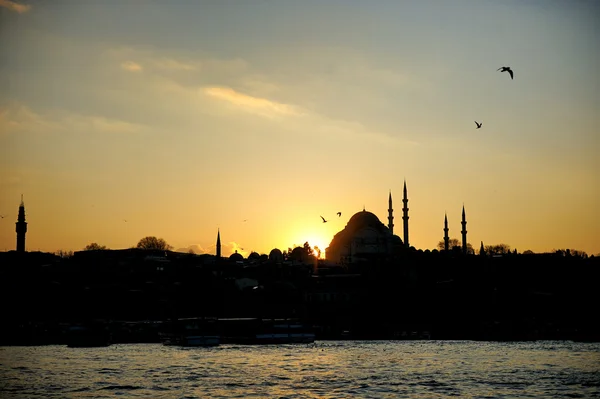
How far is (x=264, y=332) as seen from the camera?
3287 inches

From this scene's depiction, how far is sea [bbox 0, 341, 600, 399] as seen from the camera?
41.7 meters

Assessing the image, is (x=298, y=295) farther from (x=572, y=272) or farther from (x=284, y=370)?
(x=284, y=370)

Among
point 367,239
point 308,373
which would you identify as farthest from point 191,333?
point 367,239

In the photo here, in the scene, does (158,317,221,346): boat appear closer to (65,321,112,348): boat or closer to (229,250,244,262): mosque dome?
(65,321,112,348): boat

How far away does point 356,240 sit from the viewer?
419ft

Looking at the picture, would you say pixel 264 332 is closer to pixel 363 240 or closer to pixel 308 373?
pixel 308 373

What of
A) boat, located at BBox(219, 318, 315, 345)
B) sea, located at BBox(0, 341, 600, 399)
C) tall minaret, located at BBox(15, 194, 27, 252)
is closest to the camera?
sea, located at BBox(0, 341, 600, 399)

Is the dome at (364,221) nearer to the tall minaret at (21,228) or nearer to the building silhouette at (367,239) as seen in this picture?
the building silhouette at (367,239)

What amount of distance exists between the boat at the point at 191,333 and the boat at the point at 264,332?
68.6 inches

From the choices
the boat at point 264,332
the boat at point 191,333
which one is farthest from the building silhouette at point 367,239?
the boat at point 191,333

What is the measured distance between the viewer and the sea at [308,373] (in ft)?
137

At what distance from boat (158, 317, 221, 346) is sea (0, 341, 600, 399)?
22.4 feet

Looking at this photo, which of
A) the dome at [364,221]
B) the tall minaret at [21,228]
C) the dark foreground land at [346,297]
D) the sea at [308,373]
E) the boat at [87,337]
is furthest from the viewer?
the dome at [364,221]

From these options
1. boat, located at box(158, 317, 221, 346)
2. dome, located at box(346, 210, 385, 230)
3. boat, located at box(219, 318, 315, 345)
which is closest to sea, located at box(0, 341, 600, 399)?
boat, located at box(158, 317, 221, 346)
